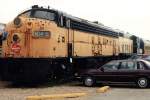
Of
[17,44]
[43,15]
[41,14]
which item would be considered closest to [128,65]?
[43,15]

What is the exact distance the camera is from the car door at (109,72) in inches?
762

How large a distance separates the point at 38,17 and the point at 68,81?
16.5 ft

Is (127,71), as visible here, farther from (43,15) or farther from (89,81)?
(43,15)

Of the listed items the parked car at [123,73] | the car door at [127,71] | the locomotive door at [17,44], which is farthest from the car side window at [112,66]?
the locomotive door at [17,44]

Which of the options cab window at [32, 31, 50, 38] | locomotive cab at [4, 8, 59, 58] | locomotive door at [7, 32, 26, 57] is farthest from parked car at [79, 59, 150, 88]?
locomotive door at [7, 32, 26, 57]

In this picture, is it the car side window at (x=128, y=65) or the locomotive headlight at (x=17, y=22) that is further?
the car side window at (x=128, y=65)

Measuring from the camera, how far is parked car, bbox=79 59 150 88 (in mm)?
18797

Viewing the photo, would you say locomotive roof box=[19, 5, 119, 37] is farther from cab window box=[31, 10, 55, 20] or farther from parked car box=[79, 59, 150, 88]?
parked car box=[79, 59, 150, 88]

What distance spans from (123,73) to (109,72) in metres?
0.69

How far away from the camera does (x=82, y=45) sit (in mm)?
22031

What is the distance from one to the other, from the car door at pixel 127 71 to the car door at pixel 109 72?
0.75 ft

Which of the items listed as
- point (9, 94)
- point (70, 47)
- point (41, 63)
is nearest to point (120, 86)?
point (70, 47)

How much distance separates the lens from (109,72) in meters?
19.5

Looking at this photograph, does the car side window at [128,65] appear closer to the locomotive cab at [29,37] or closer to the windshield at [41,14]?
the locomotive cab at [29,37]
